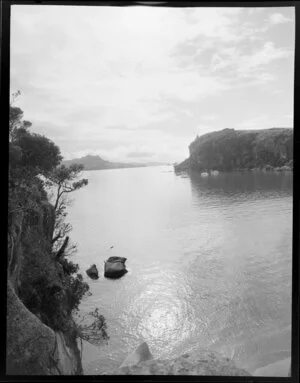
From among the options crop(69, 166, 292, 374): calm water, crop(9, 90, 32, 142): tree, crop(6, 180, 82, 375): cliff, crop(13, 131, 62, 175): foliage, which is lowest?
crop(69, 166, 292, 374): calm water

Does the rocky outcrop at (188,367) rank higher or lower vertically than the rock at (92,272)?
higher

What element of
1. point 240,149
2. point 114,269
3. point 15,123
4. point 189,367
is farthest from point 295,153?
point 240,149

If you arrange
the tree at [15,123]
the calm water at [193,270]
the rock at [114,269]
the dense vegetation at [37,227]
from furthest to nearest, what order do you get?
1. the rock at [114,269]
2. the calm water at [193,270]
3. the tree at [15,123]
4. the dense vegetation at [37,227]

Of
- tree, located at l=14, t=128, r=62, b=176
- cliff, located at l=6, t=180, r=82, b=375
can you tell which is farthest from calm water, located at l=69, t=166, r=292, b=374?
tree, located at l=14, t=128, r=62, b=176

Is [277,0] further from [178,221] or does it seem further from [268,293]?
[178,221]

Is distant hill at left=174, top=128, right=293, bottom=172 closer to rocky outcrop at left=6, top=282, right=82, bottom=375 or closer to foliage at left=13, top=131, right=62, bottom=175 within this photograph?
foliage at left=13, top=131, right=62, bottom=175

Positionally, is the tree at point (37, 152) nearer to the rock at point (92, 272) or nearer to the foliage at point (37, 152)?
the foliage at point (37, 152)

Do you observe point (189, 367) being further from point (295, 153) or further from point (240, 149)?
point (240, 149)

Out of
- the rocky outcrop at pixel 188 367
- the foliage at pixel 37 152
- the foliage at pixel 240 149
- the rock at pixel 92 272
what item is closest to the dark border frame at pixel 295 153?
the rocky outcrop at pixel 188 367
